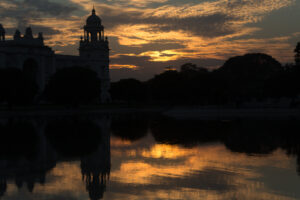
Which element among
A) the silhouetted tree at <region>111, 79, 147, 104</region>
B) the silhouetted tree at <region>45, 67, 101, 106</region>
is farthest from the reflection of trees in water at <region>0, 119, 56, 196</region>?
the silhouetted tree at <region>111, 79, 147, 104</region>

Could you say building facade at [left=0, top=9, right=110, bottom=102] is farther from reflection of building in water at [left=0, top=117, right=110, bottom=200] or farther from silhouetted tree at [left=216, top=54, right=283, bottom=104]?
reflection of building in water at [left=0, top=117, right=110, bottom=200]

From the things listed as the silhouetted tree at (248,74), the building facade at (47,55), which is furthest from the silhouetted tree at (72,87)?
the silhouetted tree at (248,74)

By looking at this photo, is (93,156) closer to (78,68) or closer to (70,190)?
(70,190)

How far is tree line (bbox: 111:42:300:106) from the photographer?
9219 centimetres

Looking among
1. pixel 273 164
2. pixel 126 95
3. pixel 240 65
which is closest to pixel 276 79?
pixel 126 95

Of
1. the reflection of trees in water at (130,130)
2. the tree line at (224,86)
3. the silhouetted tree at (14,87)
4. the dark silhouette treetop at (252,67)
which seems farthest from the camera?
the dark silhouette treetop at (252,67)

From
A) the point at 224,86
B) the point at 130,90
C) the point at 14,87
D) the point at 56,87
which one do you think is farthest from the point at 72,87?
the point at 224,86

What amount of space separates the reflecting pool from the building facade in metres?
87.0

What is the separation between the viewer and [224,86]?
10694 centimetres

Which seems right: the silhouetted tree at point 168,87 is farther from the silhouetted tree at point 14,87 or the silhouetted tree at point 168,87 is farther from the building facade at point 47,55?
the silhouetted tree at point 14,87

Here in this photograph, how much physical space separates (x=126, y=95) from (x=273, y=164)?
105 m

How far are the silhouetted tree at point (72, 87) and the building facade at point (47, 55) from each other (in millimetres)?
17754

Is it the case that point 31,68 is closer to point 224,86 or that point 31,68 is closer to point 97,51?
point 97,51

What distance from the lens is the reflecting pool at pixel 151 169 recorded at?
13750mm
